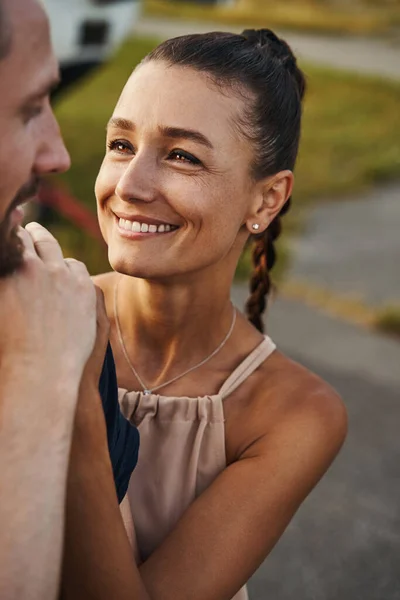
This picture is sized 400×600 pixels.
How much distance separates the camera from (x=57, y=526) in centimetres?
152

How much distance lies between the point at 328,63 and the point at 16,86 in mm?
10653

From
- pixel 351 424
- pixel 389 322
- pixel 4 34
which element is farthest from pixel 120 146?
pixel 389 322

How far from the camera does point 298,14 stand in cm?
1398

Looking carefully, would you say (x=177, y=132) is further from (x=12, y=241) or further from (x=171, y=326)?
(x=12, y=241)

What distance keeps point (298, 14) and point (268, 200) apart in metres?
12.3

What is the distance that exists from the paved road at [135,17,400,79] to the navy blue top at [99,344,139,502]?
9630 millimetres

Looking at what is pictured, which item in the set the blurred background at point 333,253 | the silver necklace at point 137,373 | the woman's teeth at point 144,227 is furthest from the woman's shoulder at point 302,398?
the blurred background at point 333,253

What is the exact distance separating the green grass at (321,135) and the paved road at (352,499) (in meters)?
0.98

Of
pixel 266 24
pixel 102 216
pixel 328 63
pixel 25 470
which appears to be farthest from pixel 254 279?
pixel 266 24

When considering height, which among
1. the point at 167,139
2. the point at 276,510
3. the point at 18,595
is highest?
the point at 167,139

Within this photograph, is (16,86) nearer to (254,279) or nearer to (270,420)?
(270,420)

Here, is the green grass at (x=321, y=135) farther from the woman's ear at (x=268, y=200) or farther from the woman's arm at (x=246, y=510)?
the woman's arm at (x=246, y=510)

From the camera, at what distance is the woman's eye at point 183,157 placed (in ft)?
6.77

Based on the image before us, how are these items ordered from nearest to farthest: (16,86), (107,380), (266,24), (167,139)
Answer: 1. (16,86)
2. (107,380)
3. (167,139)
4. (266,24)
